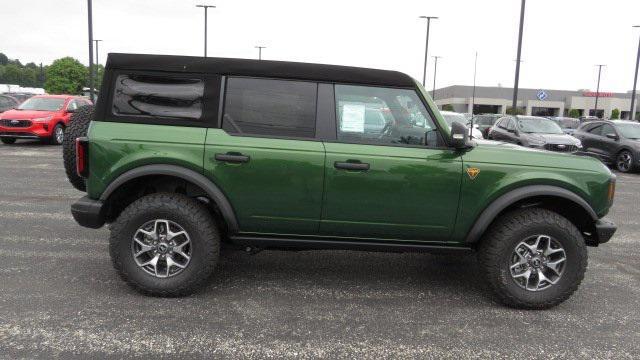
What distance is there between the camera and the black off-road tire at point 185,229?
149 inches

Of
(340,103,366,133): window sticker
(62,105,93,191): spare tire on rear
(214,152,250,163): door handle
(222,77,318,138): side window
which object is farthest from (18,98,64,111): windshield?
(340,103,366,133): window sticker

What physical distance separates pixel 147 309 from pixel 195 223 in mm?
738

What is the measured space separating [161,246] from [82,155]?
Answer: 37.0 inches

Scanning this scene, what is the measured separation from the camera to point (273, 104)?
3891mm

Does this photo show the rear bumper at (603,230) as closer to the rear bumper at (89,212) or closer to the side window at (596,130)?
the rear bumper at (89,212)

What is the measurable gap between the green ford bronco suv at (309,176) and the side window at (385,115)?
0.01m

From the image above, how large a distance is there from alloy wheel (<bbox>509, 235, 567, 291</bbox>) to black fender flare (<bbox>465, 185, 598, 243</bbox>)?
0.34m

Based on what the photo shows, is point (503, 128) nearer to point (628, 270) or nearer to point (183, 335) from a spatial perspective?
point (628, 270)

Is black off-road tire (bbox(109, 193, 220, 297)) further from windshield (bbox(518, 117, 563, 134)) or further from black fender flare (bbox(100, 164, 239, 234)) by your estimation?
windshield (bbox(518, 117, 563, 134))

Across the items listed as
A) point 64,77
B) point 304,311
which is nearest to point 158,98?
point 304,311

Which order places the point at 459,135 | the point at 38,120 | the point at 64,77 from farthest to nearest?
1. the point at 64,77
2. the point at 38,120
3. the point at 459,135

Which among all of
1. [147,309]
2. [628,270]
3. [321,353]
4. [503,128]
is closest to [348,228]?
[321,353]

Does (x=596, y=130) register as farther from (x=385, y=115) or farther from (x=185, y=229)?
(x=185, y=229)

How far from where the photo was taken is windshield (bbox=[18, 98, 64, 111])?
1551 centimetres
